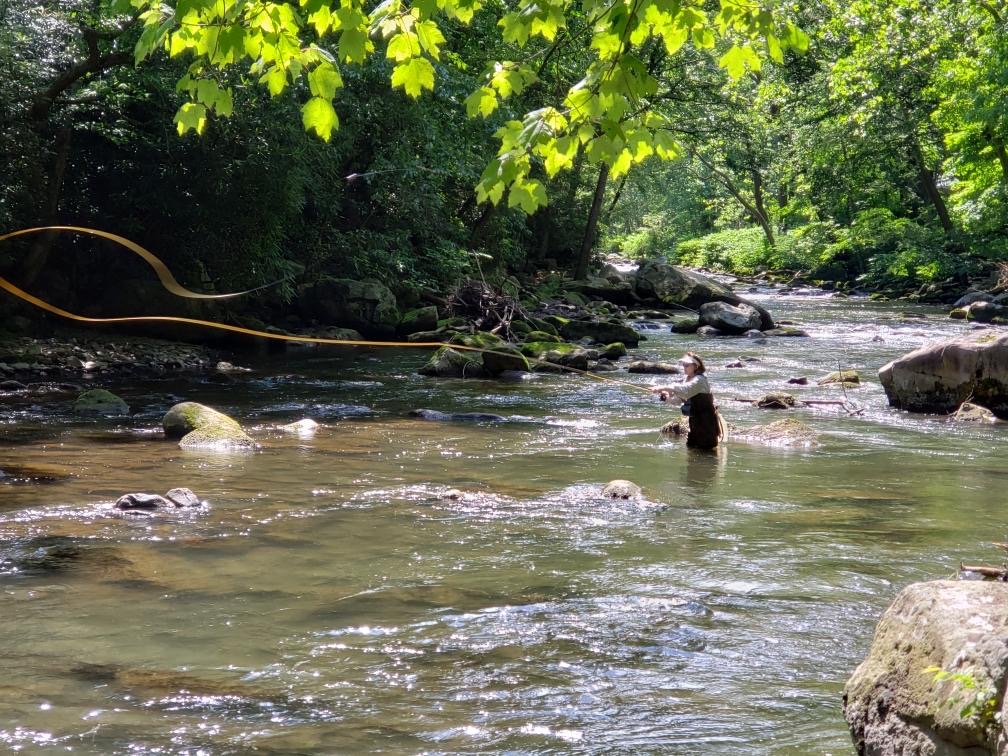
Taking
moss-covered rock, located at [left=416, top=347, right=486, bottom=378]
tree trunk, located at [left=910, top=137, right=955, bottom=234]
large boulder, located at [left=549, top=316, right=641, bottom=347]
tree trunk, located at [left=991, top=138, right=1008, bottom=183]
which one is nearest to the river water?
moss-covered rock, located at [left=416, top=347, right=486, bottom=378]

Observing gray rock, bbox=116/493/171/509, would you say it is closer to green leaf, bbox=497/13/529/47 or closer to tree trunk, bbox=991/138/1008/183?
green leaf, bbox=497/13/529/47

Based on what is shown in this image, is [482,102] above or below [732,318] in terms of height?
above

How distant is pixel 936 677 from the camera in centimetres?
326

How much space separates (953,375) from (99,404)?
10227 mm

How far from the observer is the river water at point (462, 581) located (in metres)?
4.25

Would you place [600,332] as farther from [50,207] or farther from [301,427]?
[301,427]

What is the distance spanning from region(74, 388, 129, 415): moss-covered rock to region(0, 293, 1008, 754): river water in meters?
0.75

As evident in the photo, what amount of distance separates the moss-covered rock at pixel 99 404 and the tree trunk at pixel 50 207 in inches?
192

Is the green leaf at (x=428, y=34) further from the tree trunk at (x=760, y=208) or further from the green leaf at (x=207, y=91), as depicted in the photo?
the tree trunk at (x=760, y=208)

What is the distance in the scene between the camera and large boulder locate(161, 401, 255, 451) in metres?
10.6

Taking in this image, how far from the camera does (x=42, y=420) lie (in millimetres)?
12094

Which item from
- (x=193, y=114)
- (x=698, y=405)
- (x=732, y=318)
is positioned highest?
(x=193, y=114)

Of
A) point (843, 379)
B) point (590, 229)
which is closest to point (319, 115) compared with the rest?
point (843, 379)

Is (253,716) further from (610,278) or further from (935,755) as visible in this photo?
(610,278)
